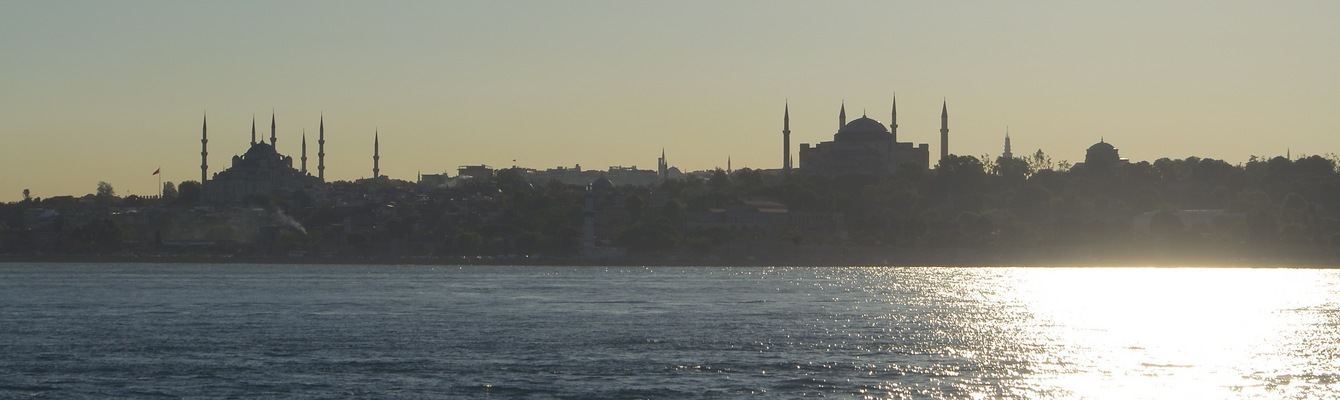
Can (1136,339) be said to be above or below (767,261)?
below

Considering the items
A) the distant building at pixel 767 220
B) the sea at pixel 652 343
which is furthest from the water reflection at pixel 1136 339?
the distant building at pixel 767 220

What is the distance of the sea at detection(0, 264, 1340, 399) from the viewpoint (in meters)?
40.8

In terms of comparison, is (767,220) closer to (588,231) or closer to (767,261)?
(767,261)

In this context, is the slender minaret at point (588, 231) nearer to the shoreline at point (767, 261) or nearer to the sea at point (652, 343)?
the shoreline at point (767, 261)

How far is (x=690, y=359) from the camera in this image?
46281 mm

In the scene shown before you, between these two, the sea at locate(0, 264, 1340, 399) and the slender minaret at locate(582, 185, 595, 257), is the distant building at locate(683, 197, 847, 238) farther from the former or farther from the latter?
the sea at locate(0, 264, 1340, 399)

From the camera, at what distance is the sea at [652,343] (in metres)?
40.8

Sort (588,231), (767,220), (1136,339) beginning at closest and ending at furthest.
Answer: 1. (1136,339)
2. (588,231)
3. (767,220)

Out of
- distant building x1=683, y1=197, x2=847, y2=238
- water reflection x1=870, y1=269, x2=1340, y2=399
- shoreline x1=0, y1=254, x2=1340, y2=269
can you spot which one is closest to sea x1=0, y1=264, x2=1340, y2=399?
water reflection x1=870, y1=269, x2=1340, y2=399

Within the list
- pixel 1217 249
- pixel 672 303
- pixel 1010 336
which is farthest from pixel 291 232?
pixel 1010 336

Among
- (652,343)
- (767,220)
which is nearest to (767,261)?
(767,220)

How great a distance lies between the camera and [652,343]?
50.8 meters

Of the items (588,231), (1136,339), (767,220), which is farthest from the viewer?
(767,220)

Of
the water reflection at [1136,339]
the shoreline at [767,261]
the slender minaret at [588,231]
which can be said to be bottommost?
the water reflection at [1136,339]
